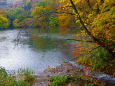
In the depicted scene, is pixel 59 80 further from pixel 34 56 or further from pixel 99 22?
pixel 34 56

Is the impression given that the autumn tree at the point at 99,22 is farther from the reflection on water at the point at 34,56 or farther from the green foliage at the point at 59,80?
the reflection on water at the point at 34,56

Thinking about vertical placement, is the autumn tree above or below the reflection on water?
above

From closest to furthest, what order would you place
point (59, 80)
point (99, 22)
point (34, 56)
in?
point (99, 22) < point (59, 80) < point (34, 56)

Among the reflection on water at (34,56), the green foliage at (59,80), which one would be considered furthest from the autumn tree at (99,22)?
the reflection on water at (34,56)

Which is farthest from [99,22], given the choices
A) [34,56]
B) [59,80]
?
[34,56]

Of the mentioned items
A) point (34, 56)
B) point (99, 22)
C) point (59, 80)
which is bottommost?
point (34, 56)

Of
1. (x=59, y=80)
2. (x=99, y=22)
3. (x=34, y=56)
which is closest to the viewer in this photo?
(x=99, y=22)

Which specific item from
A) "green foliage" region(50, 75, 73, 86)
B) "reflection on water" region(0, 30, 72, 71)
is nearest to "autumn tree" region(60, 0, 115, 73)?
"green foliage" region(50, 75, 73, 86)

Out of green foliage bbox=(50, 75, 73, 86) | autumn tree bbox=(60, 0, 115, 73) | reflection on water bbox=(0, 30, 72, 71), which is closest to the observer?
autumn tree bbox=(60, 0, 115, 73)

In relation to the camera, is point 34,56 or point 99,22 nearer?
point 99,22

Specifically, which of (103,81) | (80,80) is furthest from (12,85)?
(103,81)

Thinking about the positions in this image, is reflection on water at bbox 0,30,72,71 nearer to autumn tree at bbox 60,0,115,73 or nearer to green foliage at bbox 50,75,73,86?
green foliage at bbox 50,75,73,86

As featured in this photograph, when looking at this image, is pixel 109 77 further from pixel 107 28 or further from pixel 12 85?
pixel 12 85

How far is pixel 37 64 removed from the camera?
445 inches
